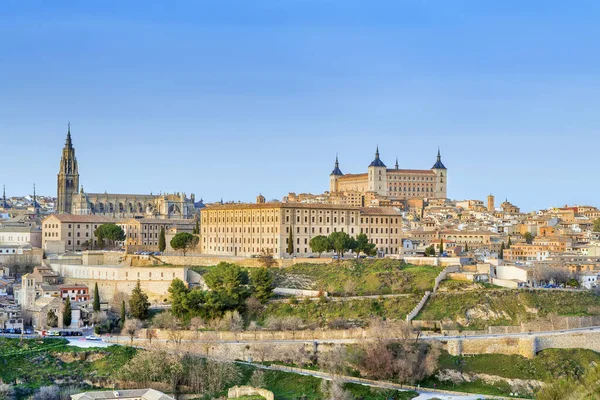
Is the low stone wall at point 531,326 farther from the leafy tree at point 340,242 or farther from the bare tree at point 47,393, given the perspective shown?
the bare tree at point 47,393

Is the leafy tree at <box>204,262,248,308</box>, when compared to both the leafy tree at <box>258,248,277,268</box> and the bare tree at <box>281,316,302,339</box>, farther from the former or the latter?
the leafy tree at <box>258,248,277,268</box>

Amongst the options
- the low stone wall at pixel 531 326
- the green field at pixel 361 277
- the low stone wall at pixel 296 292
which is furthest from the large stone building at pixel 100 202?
the low stone wall at pixel 531 326

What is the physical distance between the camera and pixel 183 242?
275ft

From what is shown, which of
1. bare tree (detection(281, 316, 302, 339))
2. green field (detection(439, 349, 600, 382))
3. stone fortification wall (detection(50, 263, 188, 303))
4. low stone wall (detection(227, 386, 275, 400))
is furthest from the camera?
stone fortification wall (detection(50, 263, 188, 303))

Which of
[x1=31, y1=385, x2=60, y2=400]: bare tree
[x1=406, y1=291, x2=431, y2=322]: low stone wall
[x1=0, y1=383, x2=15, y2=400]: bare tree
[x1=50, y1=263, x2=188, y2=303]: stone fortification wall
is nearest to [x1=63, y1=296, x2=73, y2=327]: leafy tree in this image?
[x1=50, y1=263, x2=188, y2=303]: stone fortification wall

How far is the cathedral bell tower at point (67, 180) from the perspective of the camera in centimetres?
12612

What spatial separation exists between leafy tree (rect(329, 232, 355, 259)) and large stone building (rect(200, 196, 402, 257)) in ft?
12.4

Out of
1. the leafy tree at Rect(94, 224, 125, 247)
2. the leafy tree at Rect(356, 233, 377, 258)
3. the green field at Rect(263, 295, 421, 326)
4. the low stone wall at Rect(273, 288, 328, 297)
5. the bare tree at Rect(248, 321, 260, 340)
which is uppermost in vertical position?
the leafy tree at Rect(94, 224, 125, 247)

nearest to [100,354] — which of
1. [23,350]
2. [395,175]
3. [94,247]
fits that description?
[23,350]

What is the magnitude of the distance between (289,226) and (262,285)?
54.4 ft

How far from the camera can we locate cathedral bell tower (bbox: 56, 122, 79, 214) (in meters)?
126

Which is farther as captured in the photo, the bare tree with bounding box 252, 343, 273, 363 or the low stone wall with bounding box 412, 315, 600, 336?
the low stone wall with bounding box 412, 315, 600, 336

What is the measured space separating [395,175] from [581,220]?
38.2 metres

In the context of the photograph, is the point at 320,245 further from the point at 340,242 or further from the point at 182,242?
the point at 182,242
